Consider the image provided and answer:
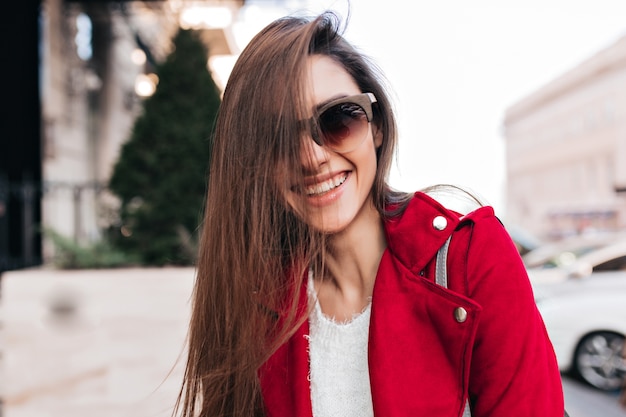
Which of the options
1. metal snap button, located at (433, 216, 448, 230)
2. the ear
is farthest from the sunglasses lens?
metal snap button, located at (433, 216, 448, 230)

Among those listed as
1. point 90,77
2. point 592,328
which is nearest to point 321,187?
point 592,328

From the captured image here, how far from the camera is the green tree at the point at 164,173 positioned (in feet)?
14.9

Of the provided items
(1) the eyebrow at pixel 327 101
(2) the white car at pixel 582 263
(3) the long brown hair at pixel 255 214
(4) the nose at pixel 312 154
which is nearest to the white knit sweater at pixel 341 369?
(3) the long brown hair at pixel 255 214

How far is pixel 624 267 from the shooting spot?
5.38m

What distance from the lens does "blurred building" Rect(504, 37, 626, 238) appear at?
661cm

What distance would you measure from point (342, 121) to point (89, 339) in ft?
10.4

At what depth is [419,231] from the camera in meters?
1.40

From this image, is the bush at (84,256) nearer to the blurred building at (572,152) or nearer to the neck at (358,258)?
the neck at (358,258)

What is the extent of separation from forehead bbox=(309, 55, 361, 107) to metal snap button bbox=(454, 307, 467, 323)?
658 mm

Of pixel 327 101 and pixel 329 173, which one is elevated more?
pixel 327 101

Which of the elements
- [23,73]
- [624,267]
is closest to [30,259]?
[23,73]

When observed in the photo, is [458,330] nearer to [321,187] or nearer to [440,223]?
[440,223]

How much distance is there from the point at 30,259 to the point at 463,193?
648cm

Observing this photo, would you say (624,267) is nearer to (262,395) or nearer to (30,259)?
(262,395)
